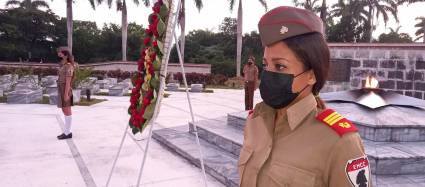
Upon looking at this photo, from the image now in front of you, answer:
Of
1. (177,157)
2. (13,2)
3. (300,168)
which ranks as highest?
(13,2)

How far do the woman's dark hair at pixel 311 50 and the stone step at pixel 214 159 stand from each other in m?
3.04

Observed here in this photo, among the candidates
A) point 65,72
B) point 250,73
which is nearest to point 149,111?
point 65,72

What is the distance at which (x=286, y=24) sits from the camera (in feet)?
3.97

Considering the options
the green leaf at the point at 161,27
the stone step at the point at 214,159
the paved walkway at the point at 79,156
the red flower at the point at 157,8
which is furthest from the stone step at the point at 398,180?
the red flower at the point at 157,8

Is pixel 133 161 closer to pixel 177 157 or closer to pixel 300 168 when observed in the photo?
pixel 177 157

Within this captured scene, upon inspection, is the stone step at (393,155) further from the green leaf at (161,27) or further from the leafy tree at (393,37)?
the leafy tree at (393,37)

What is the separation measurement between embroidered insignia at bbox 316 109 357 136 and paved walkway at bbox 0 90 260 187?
2809 millimetres

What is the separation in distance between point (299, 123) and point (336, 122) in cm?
12

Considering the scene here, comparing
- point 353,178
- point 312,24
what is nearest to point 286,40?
point 312,24

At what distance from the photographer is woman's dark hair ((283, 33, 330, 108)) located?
46.9 inches

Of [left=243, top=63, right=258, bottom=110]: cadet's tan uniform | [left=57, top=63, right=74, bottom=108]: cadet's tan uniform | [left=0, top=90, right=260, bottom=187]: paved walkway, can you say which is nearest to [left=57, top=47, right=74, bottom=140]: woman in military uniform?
[left=57, top=63, right=74, bottom=108]: cadet's tan uniform

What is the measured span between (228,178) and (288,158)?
10.3 ft

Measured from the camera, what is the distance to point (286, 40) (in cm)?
121

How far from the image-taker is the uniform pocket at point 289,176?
1.18 m
